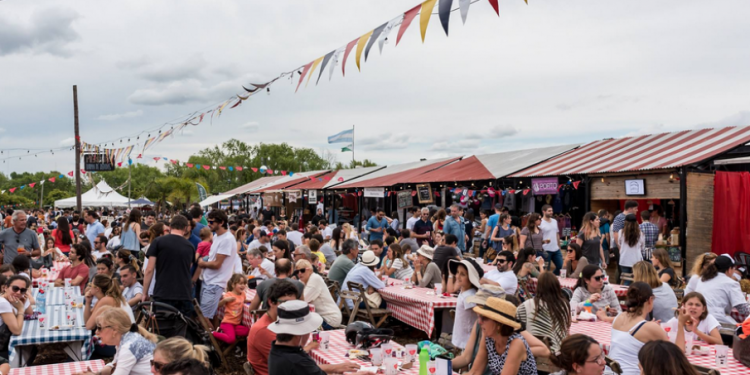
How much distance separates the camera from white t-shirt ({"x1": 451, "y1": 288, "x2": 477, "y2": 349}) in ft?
16.0

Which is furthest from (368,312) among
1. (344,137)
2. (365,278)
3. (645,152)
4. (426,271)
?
(344,137)

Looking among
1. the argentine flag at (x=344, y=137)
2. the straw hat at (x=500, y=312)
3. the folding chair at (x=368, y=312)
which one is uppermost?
the argentine flag at (x=344, y=137)

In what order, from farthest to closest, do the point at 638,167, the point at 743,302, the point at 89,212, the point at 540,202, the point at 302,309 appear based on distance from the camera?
the point at 540,202 → the point at 89,212 → the point at 638,167 → the point at 743,302 → the point at 302,309

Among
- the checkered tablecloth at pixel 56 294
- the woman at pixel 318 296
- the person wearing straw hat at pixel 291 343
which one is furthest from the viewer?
Result: the checkered tablecloth at pixel 56 294

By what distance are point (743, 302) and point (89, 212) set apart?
1155 cm

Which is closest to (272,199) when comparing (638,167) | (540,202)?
(540,202)

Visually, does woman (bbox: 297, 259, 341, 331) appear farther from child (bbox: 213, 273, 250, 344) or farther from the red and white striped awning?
the red and white striped awning

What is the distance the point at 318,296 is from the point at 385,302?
168 cm

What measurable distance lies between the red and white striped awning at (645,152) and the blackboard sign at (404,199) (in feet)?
15.5

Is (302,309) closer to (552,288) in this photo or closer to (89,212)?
(552,288)

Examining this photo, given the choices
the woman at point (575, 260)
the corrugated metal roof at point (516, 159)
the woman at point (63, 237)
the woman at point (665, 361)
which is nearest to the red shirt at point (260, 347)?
the woman at point (665, 361)

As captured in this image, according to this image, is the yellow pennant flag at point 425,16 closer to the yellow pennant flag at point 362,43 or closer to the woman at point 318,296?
the yellow pennant flag at point 362,43

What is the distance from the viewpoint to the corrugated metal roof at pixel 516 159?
15021mm

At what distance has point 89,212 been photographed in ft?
39.8
